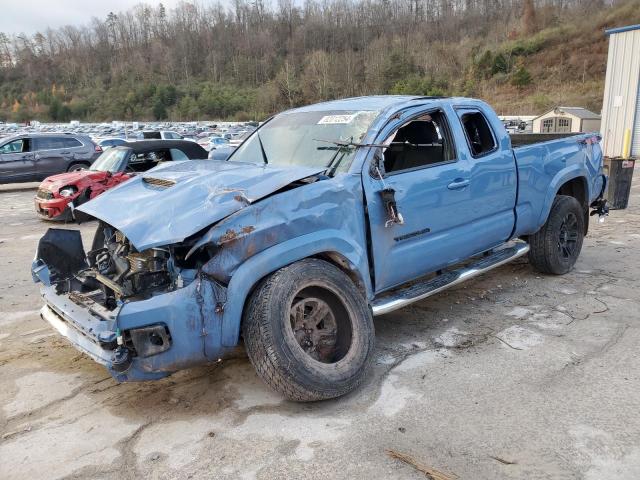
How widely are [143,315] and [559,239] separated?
4750 millimetres

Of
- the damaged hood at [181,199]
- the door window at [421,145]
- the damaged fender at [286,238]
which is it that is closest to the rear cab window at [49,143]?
the damaged hood at [181,199]

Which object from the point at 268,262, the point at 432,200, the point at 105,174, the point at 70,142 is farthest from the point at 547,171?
the point at 70,142

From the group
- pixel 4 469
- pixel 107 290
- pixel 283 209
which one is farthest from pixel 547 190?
pixel 4 469

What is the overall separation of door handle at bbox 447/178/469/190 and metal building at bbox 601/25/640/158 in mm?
20243

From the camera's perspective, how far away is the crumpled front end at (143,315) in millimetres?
2971

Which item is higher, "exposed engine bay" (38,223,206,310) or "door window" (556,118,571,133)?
"exposed engine bay" (38,223,206,310)

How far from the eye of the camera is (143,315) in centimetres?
293

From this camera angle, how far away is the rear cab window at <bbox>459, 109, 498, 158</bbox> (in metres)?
5.04

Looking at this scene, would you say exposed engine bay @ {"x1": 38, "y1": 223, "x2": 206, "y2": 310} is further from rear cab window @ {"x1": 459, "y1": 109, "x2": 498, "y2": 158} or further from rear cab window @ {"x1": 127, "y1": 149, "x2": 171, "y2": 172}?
rear cab window @ {"x1": 127, "y1": 149, "x2": 171, "y2": 172}

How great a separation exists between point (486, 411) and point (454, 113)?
2646 mm

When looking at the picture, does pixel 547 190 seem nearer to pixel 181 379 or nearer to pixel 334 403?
pixel 334 403

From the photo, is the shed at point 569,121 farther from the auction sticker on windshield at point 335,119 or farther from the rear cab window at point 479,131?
the auction sticker on windshield at point 335,119

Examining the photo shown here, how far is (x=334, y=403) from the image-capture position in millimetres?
3445

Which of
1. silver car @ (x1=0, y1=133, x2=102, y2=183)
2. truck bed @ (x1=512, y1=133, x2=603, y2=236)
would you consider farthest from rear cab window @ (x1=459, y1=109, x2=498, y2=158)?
silver car @ (x1=0, y1=133, x2=102, y2=183)
